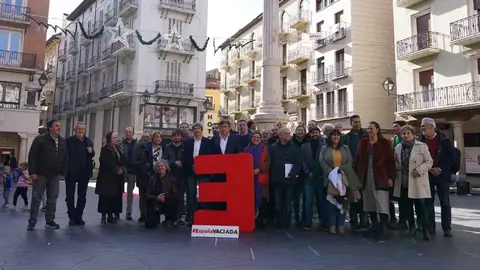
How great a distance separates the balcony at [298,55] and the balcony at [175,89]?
30.8 ft

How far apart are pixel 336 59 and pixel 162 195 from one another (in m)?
26.7

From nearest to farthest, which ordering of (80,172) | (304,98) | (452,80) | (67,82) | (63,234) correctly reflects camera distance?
(63,234) < (80,172) < (452,80) < (304,98) < (67,82)

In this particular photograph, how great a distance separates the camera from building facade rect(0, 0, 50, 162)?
2689 cm

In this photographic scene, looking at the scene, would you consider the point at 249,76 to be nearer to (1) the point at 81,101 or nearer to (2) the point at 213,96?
(2) the point at 213,96

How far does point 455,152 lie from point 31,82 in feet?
91.7

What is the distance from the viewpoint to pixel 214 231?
21.7 feet

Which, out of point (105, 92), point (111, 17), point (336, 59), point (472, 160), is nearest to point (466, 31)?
point (472, 160)

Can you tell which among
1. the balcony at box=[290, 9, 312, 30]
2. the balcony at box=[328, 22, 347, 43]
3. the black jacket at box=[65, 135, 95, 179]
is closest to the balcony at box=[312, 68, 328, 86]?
the balcony at box=[328, 22, 347, 43]

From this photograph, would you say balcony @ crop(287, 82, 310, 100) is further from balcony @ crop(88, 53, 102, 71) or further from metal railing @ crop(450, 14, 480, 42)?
balcony @ crop(88, 53, 102, 71)

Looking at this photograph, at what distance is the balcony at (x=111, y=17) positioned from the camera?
122 ft

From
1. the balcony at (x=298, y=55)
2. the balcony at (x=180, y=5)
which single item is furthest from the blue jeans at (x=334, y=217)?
the balcony at (x=180, y=5)

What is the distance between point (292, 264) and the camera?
481 cm

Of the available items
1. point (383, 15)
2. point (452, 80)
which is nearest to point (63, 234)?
point (452, 80)

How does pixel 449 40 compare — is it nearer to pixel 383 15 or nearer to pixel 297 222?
pixel 383 15
